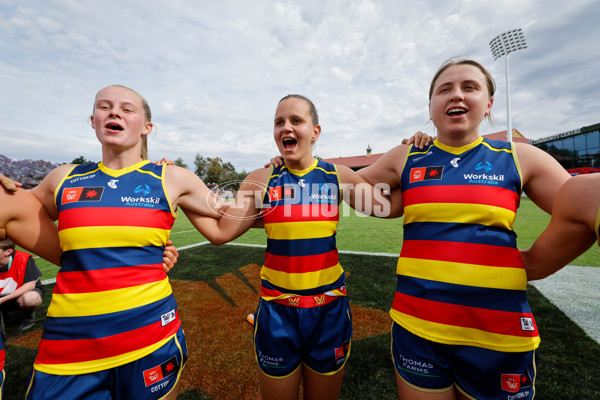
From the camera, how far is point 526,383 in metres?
1.36

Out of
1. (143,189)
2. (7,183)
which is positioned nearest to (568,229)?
(143,189)

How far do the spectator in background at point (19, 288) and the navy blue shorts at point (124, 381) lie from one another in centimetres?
404

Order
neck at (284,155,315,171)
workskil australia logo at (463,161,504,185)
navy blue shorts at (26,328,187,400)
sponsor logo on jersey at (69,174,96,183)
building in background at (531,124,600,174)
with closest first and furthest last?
navy blue shorts at (26,328,187,400), workskil australia logo at (463,161,504,185), sponsor logo on jersey at (69,174,96,183), neck at (284,155,315,171), building in background at (531,124,600,174)

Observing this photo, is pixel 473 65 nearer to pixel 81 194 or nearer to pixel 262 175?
pixel 262 175

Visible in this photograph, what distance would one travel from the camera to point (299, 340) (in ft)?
5.91

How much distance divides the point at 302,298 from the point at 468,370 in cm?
99

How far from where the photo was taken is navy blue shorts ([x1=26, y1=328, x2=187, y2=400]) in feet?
4.24

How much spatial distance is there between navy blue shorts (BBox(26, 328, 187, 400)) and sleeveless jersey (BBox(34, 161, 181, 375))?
4 cm

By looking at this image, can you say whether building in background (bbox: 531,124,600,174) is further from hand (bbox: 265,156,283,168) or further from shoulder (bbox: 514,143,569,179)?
hand (bbox: 265,156,283,168)

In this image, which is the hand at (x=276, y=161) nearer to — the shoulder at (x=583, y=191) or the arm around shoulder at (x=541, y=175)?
the arm around shoulder at (x=541, y=175)

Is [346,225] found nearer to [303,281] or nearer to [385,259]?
[385,259]

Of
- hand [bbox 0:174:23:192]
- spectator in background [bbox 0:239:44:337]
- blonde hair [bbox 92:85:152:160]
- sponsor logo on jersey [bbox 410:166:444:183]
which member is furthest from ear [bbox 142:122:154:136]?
spectator in background [bbox 0:239:44:337]

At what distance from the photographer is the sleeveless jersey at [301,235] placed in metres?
1.85

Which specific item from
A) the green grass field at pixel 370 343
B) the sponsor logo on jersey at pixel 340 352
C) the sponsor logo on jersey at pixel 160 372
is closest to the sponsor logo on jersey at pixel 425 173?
the sponsor logo on jersey at pixel 340 352
